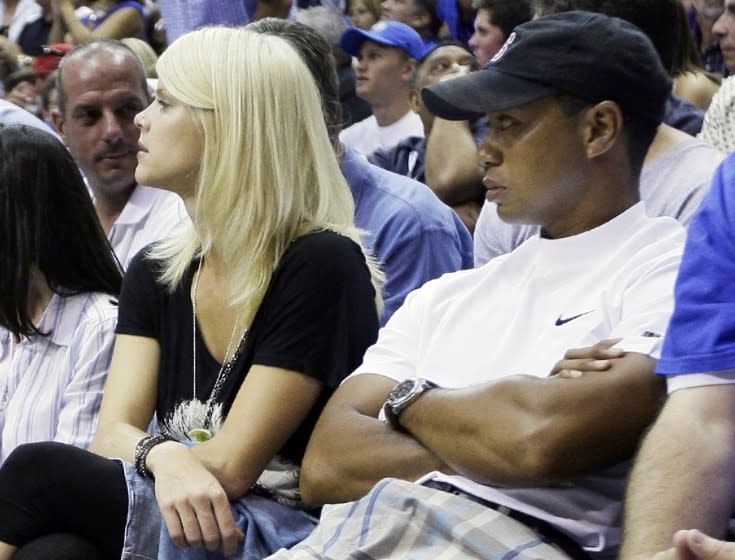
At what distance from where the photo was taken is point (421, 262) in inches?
150

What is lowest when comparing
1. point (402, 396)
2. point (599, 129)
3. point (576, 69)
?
point (402, 396)

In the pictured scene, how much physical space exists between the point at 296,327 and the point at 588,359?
0.80 m

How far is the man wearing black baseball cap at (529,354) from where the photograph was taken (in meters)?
2.21

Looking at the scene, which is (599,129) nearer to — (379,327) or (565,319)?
(565,319)

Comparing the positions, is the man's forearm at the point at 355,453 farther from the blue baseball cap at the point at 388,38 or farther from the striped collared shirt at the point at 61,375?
the blue baseball cap at the point at 388,38

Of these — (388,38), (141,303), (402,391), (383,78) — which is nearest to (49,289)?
(141,303)

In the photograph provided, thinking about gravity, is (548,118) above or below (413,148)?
above

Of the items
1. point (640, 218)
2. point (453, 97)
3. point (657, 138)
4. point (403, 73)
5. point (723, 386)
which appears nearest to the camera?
point (723, 386)

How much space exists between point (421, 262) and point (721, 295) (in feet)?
5.92

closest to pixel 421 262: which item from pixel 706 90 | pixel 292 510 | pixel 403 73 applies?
pixel 292 510

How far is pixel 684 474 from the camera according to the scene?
197 cm

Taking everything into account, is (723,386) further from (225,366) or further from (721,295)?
(225,366)

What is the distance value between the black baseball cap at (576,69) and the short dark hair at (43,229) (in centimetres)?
125

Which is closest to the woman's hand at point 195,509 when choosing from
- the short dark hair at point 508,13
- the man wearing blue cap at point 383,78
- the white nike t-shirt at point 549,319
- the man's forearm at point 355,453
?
the man's forearm at point 355,453
